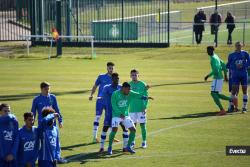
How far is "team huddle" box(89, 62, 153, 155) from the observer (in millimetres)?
19375

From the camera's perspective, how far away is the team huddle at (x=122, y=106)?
63.6 feet

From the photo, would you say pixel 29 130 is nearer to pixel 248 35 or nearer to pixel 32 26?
pixel 32 26

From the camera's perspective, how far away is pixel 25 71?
128 feet

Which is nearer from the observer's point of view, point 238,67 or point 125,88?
point 125,88

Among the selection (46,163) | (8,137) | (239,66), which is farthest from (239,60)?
(8,137)

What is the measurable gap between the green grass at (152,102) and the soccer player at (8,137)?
332cm

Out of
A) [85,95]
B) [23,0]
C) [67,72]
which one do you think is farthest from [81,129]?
[23,0]

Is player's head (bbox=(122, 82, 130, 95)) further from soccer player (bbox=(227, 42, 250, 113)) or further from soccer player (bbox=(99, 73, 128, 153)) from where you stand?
soccer player (bbox=(227, 42, 250, 113))

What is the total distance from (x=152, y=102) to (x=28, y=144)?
46.1ft

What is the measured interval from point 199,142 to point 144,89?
7.58 ft

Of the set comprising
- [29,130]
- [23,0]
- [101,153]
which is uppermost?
[23,0]

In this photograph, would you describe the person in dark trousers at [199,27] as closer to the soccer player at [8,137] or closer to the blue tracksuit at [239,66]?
the blue tracksuit at [239,66]

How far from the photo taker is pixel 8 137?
1547 centimetres

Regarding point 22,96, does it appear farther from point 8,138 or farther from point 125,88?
point 8,138
